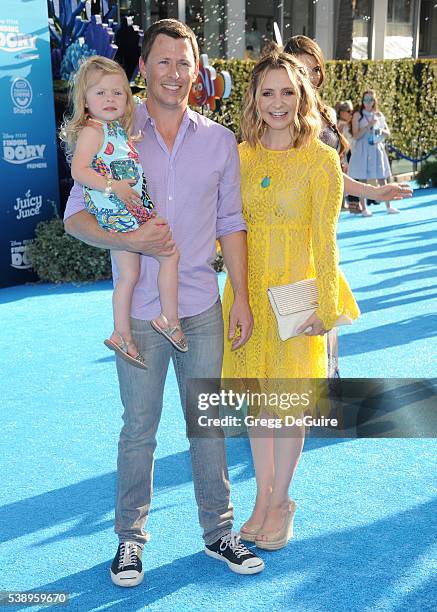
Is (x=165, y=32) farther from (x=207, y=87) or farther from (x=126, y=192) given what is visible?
(x=207, y=87)

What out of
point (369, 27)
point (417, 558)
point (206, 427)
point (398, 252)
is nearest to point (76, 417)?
point (206, 427)

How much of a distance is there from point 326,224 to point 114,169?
2.98 ft

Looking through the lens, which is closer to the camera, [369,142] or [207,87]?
[207,87]

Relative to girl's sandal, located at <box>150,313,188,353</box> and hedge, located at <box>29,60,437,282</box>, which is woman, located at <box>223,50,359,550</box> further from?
hedge, located at <box>29,60,437,282</box>

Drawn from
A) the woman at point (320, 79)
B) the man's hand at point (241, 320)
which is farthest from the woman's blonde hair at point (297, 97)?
the man's hand at point (241, 320)

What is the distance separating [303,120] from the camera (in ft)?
11.3

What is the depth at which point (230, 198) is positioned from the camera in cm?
329

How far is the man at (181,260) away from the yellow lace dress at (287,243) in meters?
0.16

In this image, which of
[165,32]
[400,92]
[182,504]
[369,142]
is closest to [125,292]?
[165,32]

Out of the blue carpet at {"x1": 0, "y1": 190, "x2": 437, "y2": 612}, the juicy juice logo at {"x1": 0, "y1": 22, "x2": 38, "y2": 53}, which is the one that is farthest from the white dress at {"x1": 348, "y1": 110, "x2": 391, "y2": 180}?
the blue carpet at {"x1": 0, "y1": 190, "x2": 437, "y2": 612}

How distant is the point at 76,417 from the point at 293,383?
7.34ft

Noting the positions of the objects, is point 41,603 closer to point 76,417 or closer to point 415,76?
point 76,417

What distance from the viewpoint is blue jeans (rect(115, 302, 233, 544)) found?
3236 mm

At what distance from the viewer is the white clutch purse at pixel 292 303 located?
11.1 feet
